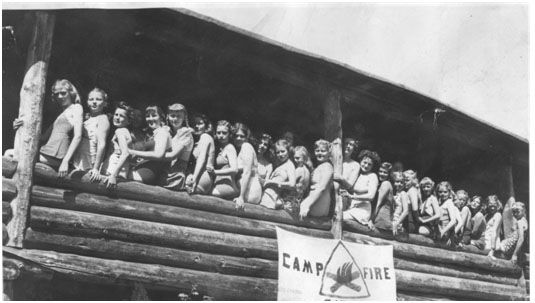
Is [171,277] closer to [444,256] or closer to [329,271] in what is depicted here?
[329,271]

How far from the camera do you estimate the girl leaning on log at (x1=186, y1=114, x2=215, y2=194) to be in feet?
32.3

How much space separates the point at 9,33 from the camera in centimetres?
917

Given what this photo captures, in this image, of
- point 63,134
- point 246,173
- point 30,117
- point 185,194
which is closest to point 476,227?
point 246,173

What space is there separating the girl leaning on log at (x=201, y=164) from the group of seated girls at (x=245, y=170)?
14 mm

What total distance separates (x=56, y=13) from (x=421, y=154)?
7.88 m

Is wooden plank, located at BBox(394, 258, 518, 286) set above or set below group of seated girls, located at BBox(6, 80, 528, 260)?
below

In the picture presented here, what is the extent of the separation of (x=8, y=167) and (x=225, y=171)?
9.64ft

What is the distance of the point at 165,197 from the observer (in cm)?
961

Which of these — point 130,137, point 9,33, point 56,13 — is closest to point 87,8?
point 56,13

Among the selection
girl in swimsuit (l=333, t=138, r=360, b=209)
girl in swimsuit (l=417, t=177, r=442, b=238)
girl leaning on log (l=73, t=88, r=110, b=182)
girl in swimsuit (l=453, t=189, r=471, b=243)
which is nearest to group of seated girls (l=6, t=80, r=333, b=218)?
girl leaning on log (l=73, t=88, r=110, b=182)

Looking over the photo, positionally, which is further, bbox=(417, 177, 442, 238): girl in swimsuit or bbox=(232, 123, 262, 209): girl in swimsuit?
bbox=(417, 177, 442, 238): girl in swimsuit

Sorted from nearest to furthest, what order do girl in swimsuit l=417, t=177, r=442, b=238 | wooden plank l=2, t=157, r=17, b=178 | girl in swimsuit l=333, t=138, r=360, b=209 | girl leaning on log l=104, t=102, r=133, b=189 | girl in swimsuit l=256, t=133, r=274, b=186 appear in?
1. wooden plank l=2, t=157, r=17, b=178
2. girl leaning on log l=104, t=102, r=133, b=189
3. girl in swimsuit l=256, t=133, r=274, b=186
4. girl in swimsuit l=333, t=138, r=360, b=209
5. girl in swimsuit l=417, t=177, r=442, b=238

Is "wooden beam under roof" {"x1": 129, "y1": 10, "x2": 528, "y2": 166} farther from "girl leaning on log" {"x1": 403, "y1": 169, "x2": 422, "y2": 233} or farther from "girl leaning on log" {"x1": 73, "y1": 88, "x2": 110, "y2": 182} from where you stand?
"girl leaning on log" {"x1": 73, "y1": 88, "x2": 110, "y2": 182}

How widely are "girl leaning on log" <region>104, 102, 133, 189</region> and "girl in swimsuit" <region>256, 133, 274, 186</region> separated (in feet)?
7.22
